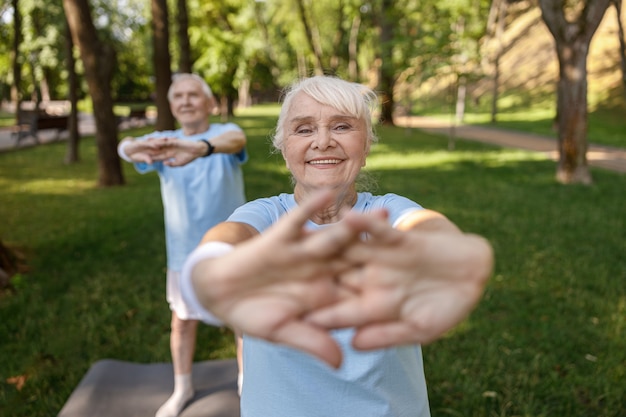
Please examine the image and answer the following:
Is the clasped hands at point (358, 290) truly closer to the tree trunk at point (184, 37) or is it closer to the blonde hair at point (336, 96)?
the blonde hair at point (336, 96)

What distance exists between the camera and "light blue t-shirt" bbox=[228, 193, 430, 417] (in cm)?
135

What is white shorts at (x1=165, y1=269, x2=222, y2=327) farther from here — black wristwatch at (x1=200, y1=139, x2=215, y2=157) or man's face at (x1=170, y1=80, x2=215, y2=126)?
man's face at (x1=170, y1=80, x2=215, y2=126)

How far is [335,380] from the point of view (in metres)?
1.35

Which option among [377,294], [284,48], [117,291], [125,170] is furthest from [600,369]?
[284,48]

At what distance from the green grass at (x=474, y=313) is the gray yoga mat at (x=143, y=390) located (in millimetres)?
161

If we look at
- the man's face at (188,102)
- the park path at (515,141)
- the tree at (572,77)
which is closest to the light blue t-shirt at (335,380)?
the man's face at (188,102)

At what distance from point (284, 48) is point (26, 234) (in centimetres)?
3428

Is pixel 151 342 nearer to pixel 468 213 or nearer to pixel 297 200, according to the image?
pixel 297 200

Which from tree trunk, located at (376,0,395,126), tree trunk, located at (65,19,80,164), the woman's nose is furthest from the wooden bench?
the woman's nose

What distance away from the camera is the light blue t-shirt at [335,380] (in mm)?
1353

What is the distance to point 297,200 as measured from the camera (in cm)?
156

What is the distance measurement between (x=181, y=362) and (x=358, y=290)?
243 cm

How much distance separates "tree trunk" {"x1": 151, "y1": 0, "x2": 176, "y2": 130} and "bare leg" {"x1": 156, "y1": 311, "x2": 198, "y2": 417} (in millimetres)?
8007

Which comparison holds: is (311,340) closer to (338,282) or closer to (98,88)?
(338,282)
